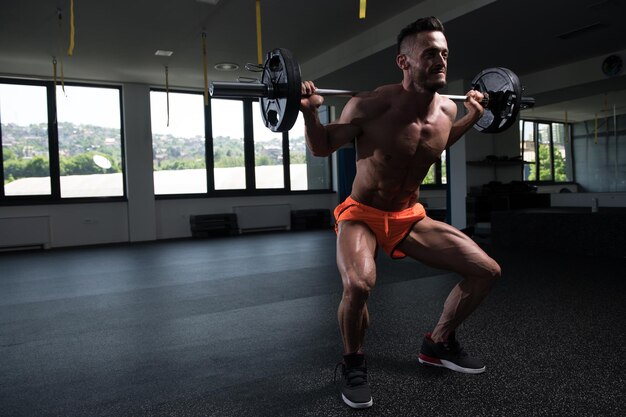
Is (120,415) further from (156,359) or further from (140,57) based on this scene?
(140,57)

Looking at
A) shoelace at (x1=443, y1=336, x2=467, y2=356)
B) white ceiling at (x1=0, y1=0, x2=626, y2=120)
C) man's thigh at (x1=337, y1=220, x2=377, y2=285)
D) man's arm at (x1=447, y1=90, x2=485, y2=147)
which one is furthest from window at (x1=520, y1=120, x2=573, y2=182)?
man's thigh at (x1=337, y1=220, x2=377, y2=285)

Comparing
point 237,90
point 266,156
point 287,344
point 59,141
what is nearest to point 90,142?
point 59,141

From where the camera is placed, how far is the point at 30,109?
6617mm

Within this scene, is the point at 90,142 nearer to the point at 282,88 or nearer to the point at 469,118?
the point at 282,88

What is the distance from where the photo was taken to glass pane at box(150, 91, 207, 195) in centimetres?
753

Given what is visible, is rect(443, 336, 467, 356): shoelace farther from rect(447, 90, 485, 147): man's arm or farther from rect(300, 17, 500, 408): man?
rect(447, 90, 485, 147): man's arm

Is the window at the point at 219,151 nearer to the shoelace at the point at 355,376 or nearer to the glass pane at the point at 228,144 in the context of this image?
the glass pane at the point at 228,144

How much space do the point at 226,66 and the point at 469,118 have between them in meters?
5.19

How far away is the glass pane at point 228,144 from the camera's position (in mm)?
7922

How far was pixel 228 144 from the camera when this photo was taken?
800cm

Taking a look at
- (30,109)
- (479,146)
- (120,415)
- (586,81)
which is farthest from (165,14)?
(586,81)

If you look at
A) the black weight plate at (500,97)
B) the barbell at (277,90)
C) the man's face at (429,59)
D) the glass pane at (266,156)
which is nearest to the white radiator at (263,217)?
the glass pane at (266,156)

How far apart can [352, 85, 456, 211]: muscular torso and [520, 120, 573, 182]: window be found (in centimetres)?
720

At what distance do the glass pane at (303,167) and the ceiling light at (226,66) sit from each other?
6.78ft
